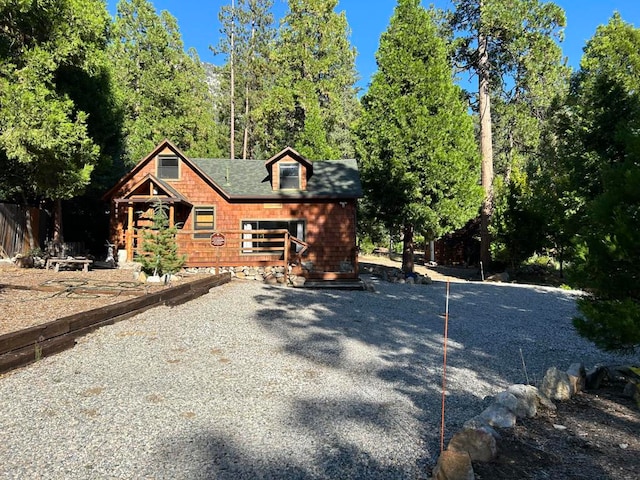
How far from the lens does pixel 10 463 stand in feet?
9.69

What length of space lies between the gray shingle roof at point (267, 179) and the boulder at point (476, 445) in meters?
13.5

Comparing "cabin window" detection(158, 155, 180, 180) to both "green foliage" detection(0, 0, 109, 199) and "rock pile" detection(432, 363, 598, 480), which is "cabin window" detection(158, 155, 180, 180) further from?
"rock pile" detection(432, 363, 598, 480)

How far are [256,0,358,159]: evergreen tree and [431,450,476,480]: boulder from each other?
26.8 metres

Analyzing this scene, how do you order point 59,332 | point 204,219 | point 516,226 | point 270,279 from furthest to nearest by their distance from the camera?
point 516,226 < point 204,219 < point 270,279 < point 59,332

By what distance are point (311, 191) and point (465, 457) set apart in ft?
48.3

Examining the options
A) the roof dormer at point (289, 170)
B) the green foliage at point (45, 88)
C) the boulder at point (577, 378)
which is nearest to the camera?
the boulder at point (577, 378)

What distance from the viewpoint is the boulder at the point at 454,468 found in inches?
106

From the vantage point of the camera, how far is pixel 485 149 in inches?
859

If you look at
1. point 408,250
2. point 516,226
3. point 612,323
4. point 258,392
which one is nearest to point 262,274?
point 408,250

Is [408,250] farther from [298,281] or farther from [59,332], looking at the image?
[59,332]

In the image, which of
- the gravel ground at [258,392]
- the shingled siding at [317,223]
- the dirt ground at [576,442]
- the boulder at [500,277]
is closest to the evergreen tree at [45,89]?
the shingled siding at [317,223]

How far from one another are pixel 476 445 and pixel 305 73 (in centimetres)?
3063

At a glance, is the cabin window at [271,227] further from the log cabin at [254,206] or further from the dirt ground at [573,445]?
the dirt ground at [573,445]

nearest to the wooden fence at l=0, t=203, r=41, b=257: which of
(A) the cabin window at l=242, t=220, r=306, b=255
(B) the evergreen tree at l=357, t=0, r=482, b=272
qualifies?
(A) the cabin window at l=242, t=220, r=306, b=255
